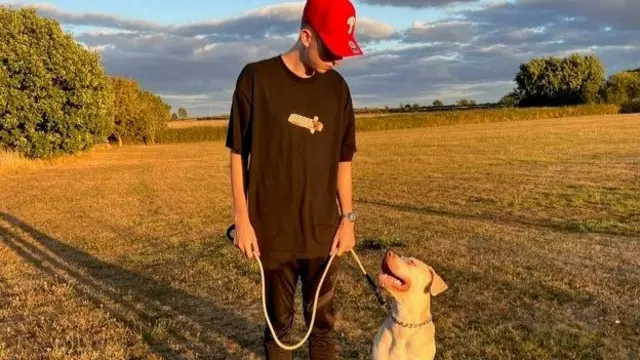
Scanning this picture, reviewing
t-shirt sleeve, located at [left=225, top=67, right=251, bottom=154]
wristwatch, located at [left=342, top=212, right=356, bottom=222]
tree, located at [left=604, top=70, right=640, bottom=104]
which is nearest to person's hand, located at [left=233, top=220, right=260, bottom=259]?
t-shirt sleeve, located at [left=225, top=67, right=251, bottom=154]

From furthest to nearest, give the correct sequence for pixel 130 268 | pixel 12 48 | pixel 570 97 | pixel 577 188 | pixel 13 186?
pixel 570 97
pixel 12 48
pixel 13 186
pixel 577 188
pixel 130 268

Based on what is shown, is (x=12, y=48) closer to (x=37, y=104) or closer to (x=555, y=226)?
(x=37, y=104)

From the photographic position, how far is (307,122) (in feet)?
10.5

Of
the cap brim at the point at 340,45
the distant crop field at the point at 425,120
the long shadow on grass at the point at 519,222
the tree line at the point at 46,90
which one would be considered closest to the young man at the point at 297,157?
the cap brim at the point at 340,45

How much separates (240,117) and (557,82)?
98009 millimetres

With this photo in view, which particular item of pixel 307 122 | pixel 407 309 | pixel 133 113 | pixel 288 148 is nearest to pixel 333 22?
pixel 307 122

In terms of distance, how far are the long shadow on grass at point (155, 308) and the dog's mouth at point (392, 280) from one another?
2197 mm

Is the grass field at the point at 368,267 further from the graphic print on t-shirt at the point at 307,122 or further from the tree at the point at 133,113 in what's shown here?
the tree at the point at 133,113

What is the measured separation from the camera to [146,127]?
58312 mm

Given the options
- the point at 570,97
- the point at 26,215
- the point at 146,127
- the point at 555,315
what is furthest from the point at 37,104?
the point at 570,97

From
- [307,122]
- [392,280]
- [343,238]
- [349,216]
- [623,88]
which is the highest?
[623,88]

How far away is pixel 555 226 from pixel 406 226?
2.53 m

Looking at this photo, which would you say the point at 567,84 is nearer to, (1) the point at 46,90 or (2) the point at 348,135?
(1) the point at 46,90

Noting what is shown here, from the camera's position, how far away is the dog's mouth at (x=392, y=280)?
10.4 ft
